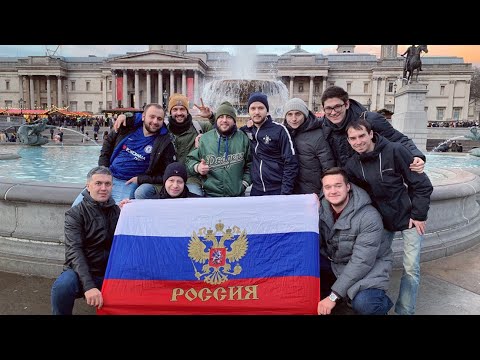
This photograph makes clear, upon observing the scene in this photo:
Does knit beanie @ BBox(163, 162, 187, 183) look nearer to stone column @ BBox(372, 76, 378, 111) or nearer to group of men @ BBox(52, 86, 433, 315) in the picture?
group of men @ BBox(52, 86, 433, 315)

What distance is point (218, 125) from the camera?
14.0 feet

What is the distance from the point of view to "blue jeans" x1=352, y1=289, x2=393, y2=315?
318 centimetres

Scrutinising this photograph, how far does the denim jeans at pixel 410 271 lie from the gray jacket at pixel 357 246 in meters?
0.22

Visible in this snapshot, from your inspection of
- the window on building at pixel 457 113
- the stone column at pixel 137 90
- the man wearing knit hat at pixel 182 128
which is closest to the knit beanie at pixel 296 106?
the man wearing knit hat at pixel 182 128

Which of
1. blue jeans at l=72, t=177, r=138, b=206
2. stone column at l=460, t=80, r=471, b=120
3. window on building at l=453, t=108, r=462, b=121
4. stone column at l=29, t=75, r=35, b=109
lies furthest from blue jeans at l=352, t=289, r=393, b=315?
stone column at l=29, t=75, r=35, b=109

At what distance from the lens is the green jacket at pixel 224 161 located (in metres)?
4.31

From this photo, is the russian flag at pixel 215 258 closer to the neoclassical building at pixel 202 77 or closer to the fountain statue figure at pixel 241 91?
the fountain statue figure at pixel 241 91

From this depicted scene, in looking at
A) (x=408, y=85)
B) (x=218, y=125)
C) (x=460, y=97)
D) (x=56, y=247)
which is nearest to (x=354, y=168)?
(x=218, y=125)

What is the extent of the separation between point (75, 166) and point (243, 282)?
380 inches

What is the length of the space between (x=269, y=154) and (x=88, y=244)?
72.9 inches

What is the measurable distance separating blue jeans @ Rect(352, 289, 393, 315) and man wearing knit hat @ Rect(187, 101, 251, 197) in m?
1.63
